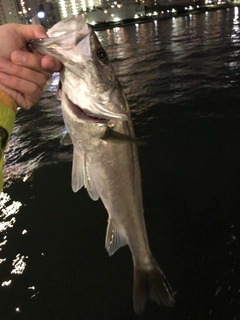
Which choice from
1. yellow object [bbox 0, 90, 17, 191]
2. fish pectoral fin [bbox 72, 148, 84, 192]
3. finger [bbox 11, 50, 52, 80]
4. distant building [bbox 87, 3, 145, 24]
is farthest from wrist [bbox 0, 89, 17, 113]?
distant building [bbox 87, 3, 145, 24]

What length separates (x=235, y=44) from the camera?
Answer: 65.9ft

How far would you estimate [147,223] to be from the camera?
5.02m

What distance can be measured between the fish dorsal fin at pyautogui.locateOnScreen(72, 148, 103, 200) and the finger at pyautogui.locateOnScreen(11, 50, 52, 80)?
0.71m

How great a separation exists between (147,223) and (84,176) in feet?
10.1

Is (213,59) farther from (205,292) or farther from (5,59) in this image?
(5,59)

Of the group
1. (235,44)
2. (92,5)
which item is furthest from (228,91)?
(92,5)

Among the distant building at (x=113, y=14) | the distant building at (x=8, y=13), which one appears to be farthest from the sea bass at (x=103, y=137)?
the distant building at (x=8, y=13)

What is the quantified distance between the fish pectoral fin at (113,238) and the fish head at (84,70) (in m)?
1.05

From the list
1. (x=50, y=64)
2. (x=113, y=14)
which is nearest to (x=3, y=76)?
(x=50, y=64)

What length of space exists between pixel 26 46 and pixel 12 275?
3611mm

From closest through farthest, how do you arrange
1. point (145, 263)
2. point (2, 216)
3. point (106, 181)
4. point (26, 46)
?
point (26, 46)
point (106, 181)
point (145, 263)
point (2, 216)

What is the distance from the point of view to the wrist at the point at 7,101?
78.6 inches

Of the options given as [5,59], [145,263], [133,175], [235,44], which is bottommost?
[235,44]

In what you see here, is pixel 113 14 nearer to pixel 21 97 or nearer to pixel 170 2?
pixel 170 2
